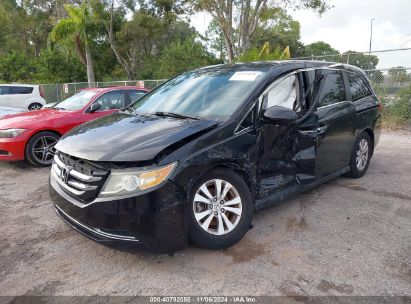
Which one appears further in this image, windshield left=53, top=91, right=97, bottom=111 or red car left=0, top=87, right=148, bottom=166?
windshield left=53, top=91, right=97, bottom=111

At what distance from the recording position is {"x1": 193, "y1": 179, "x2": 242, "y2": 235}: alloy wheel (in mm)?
3041

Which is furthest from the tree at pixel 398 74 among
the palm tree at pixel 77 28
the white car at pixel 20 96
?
A: the palm tree at pixel 77 28

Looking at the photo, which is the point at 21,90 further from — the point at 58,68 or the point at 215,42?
the point at 215,42

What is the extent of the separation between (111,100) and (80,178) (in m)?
4.45

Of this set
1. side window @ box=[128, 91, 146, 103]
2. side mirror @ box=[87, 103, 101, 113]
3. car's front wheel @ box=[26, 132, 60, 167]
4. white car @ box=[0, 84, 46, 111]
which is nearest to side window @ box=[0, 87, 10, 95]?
white car @ box=[0, 84, 46, 111]

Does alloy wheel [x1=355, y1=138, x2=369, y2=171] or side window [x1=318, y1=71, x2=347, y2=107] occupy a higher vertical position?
side window [x1=318, y1=71, x2=347, y2=107]

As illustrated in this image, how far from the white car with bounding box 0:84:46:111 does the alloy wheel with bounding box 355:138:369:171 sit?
14.8 metres

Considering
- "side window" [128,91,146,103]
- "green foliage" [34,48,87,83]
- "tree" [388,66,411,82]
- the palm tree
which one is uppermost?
the palm tree

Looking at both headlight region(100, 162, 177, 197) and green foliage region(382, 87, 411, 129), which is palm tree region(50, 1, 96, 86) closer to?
green foliage region(382, 87, 411, 129)

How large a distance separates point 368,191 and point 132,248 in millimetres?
3406

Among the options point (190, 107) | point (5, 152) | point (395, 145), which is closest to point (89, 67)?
point (5, 152)

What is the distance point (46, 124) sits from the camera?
247 inches

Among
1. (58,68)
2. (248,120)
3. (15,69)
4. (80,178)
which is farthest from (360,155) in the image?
(15,69)

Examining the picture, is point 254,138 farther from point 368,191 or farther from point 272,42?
point 272,42
